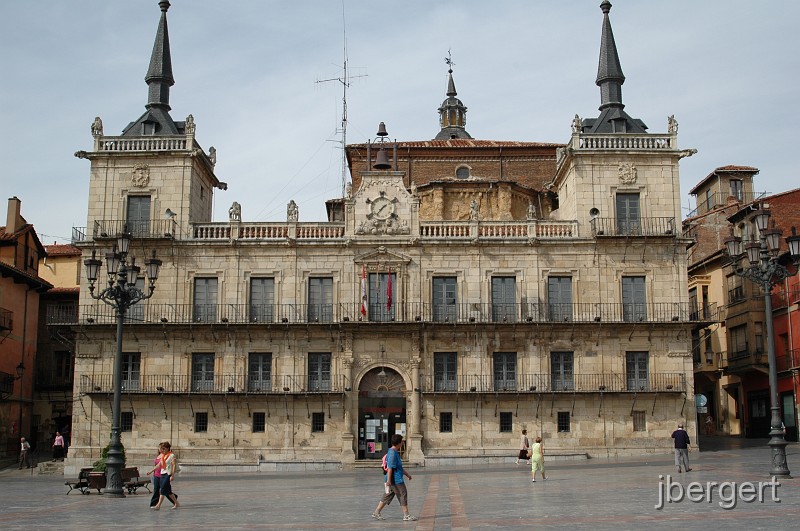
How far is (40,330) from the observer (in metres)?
56.4

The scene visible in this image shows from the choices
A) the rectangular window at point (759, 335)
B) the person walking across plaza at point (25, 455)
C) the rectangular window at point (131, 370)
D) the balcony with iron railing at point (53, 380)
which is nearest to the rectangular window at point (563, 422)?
the rectangular window at point (759, 335)

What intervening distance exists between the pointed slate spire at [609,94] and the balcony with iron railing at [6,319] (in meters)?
31.6

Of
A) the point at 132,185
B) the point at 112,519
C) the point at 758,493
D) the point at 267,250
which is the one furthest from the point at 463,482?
the point at 132,185

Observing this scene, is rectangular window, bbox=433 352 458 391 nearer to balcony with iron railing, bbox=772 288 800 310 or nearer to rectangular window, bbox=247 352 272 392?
rectangular window, bbox=247 352 272 392

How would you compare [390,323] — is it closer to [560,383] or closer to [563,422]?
[560,383]

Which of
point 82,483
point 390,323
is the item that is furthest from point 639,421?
point 82,483

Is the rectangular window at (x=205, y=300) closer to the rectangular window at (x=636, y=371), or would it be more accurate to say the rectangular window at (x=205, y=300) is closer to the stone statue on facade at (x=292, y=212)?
the stone statue on facade at (x=292, y=212)

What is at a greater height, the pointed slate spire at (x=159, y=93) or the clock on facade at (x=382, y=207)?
the pointed slate spire at (x=159, y=93)

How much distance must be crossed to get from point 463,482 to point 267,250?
18.8 meters

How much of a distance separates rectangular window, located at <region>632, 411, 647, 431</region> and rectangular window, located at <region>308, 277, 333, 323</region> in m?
14.7

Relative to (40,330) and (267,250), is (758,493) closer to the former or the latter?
(267,250)

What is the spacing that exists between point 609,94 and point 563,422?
56.0ft

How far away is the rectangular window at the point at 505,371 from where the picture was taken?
42281mm

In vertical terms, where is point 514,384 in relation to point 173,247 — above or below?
below
